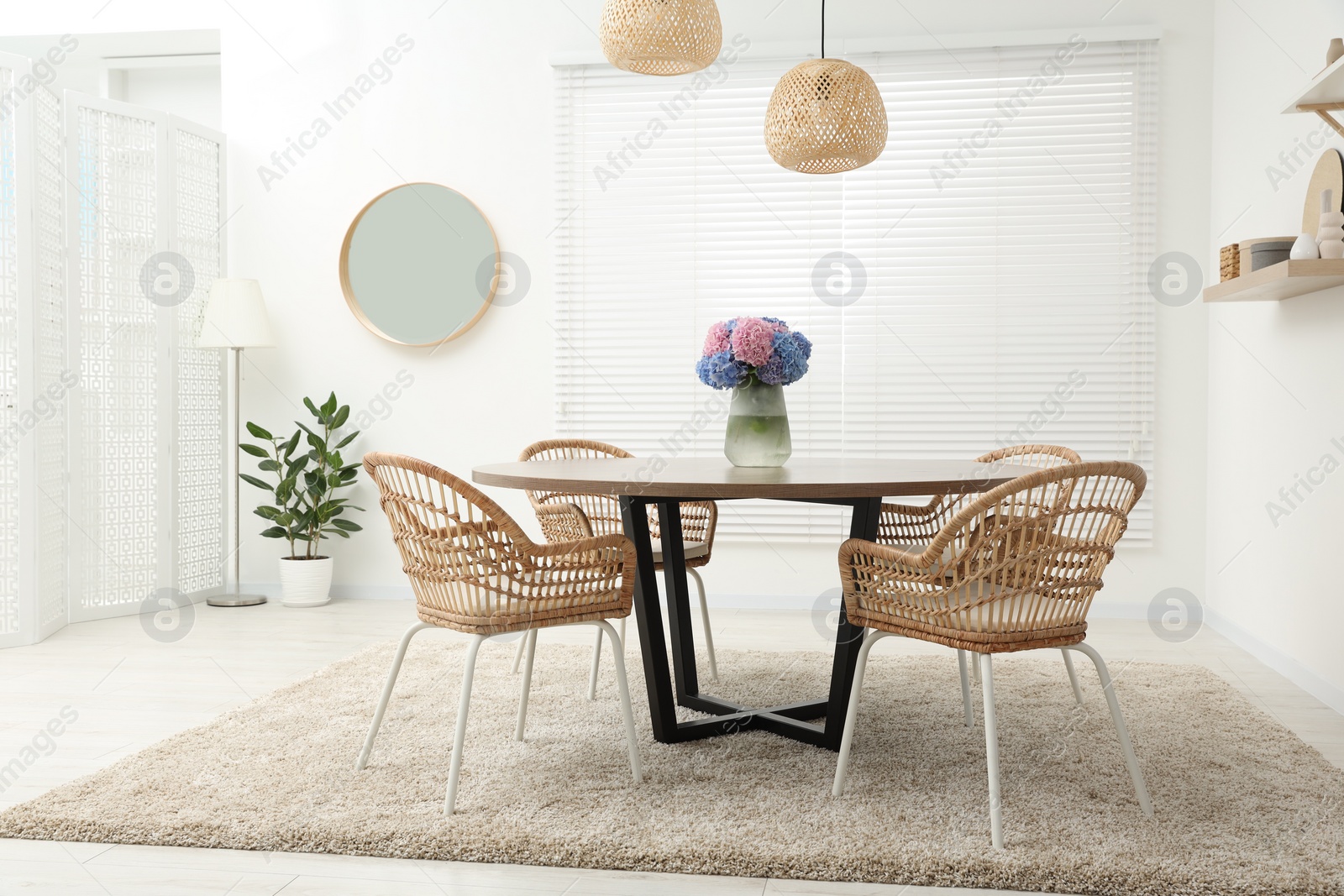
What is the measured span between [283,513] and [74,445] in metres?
0.83

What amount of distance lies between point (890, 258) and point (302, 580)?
112 inches

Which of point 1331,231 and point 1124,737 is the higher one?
point 1331,231

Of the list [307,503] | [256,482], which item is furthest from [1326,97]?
[256,482]

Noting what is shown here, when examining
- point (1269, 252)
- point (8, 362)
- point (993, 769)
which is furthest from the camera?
point (8, 362)

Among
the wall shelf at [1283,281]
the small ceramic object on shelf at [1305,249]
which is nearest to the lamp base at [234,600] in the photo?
the wall shelf at [1283,281]

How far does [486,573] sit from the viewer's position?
6.97 ft

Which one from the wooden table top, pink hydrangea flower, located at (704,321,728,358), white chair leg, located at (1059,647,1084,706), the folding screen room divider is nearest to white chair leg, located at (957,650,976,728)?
white chair leg, located at (1059,647,1084,706)

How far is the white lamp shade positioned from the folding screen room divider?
0.45ft

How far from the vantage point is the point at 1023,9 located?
4312 millimetres

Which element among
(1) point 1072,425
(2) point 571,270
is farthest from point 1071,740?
(2) point 571,270

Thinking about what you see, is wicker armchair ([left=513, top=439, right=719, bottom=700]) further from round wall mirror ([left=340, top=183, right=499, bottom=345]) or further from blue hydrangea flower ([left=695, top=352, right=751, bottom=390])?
round wall mirror ([left=340, top=183, right=499, bottom=345])

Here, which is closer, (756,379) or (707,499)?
(707,499)

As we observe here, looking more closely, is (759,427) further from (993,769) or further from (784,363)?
(993,769)

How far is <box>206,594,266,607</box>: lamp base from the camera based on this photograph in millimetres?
4523
